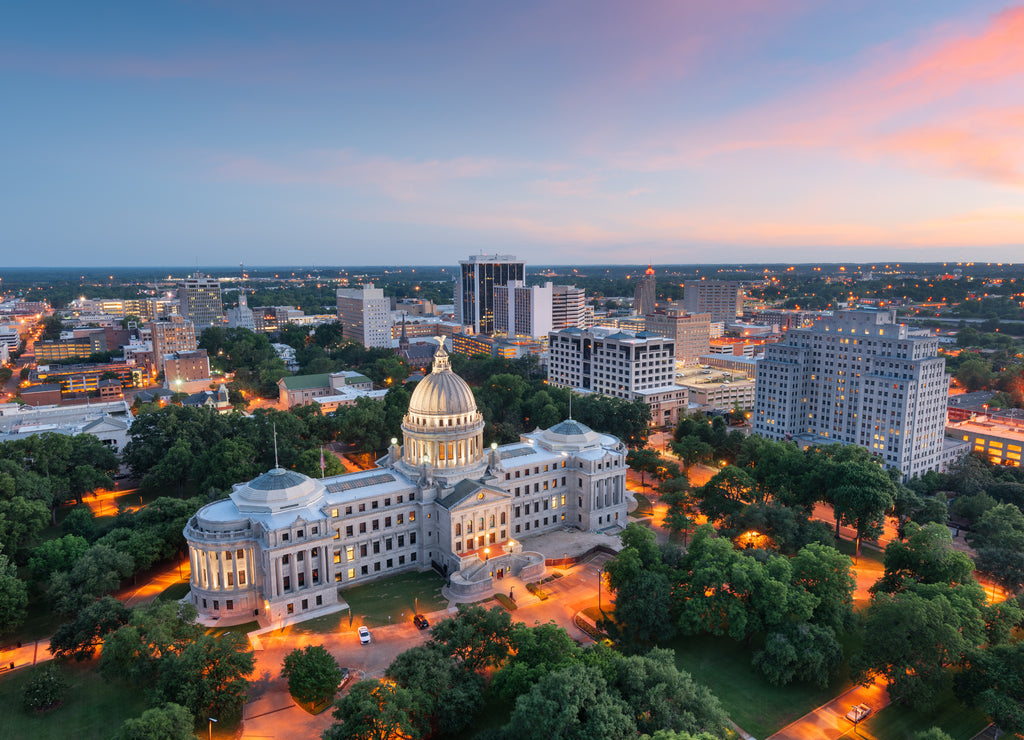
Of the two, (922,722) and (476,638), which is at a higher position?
Result: (476,638)

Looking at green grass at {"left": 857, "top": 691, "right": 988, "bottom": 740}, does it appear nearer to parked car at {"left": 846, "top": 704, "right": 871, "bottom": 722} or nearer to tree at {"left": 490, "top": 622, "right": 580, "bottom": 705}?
parked car at {"left": 846, "top": 704, "right": 871, "bottom": 722}

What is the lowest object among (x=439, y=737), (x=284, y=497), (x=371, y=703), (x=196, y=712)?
(x=439, y=737)

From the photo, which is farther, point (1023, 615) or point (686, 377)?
point (686, 377)

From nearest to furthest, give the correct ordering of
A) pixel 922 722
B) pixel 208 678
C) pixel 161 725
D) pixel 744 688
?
pixel 161 725 → pixel 208 678 → pixel 922 722 → pixel 744 688

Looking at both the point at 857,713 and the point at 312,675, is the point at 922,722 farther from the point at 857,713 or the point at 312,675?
the point at 312,675

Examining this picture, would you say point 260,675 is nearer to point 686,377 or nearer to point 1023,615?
point 1023,615

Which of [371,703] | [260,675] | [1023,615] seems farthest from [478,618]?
[1023,615]

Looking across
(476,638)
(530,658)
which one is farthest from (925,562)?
(476,638)

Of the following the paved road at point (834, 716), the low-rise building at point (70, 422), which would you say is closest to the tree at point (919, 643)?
the paved road at point (834, 716)
